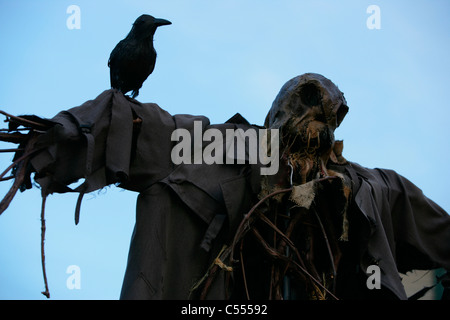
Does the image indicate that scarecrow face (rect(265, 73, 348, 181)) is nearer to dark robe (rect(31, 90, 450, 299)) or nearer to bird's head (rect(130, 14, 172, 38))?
dark robe (rect(31, 90, 450, 299))

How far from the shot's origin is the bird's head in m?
6.54

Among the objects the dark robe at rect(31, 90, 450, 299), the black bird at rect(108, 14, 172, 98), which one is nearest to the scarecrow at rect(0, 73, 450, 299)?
the dark robe at rect(31, 90, 450, 299)

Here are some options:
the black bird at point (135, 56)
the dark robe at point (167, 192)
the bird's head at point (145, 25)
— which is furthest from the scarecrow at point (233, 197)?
the bird's head at point (145, 25)

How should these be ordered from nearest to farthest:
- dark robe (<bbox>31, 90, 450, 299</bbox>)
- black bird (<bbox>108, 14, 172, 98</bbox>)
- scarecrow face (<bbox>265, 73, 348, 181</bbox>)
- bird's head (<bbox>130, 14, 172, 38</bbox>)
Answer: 1. dark robe (<bbox>31, 90, 450, 299</bbox>)
2. scarecrow face (<bbox>265, 73, 348, 181</bbox>)
3. black bird (<bbox>108, 14, 172, 98</bbox>)
4. bird's head (<bbox>130, 14, 172, 38</bbox>)

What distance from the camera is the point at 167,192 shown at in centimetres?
543

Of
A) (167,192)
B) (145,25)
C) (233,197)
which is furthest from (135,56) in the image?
(233,197)

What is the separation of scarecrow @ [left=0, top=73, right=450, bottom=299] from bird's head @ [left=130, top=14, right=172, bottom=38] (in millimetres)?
1082

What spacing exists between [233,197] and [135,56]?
5.17ft

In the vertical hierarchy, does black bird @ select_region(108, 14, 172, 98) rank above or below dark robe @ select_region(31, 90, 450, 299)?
above

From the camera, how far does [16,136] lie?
4727 millimetres

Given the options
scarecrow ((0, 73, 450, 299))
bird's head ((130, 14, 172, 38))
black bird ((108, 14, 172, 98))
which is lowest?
scarecrow ((0, 73, 450, 299))

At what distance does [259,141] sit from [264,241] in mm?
735

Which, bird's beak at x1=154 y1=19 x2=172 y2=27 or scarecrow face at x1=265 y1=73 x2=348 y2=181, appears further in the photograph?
bird's beak at x1=154 y1=19 x2=172 y2=27

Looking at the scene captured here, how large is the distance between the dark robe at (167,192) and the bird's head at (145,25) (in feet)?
3.45
